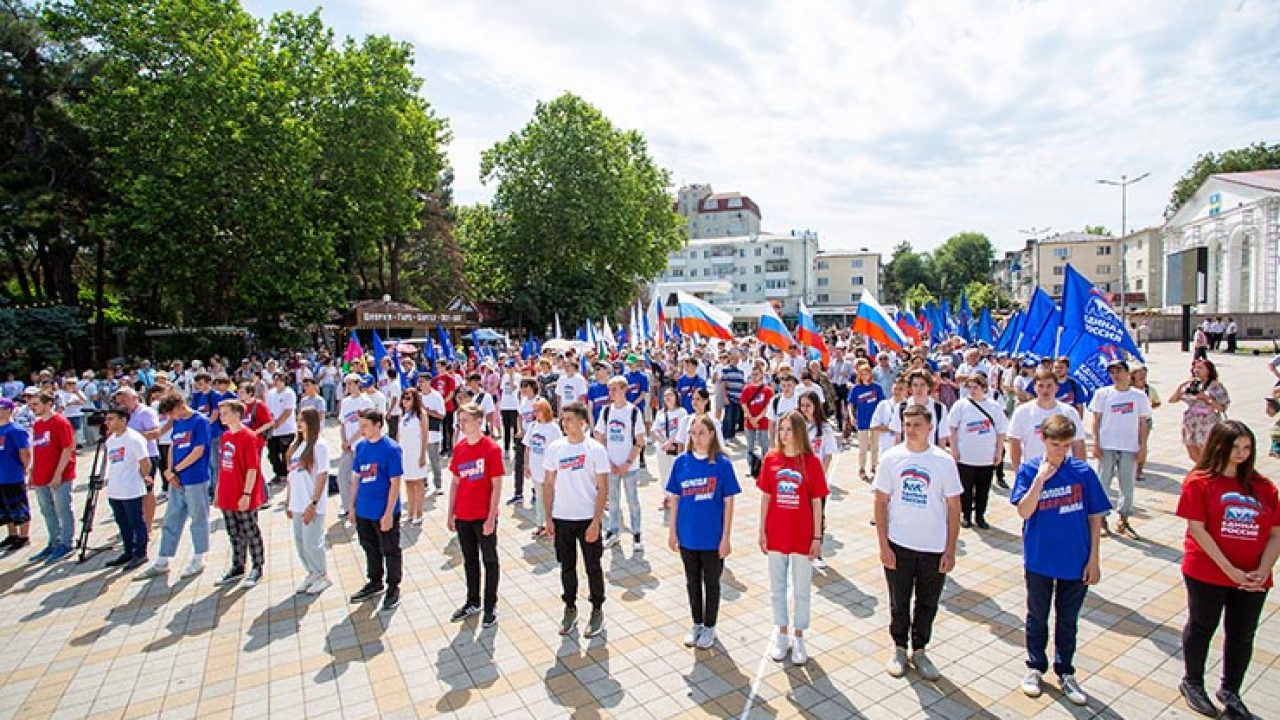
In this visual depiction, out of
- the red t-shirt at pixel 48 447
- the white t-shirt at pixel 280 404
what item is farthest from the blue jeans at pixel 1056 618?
the white t-shirt at pixel 280 404

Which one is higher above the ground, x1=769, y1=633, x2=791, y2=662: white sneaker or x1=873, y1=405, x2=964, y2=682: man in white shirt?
x1=873, y1=405, x2=964, y2=682: man in white shirt

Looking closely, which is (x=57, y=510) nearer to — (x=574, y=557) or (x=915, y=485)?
(x=574, y=557)

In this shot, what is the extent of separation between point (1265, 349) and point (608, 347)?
3788 centimetres

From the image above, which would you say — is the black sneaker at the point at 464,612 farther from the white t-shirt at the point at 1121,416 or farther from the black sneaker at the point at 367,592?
the white t-shirt at the point at 1121,416

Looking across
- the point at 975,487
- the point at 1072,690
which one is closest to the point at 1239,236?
the point at 975,487

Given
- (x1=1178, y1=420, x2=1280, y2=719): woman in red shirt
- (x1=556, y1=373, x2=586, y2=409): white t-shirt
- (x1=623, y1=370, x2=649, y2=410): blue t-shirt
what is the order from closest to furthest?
(x1=1178, y1=420, x2=1280, y2=719): woman in red shirt
(x1=556, y1=373, x2=586, y2=409): white t-shirt
(x1=623, y1=370, x2=649, y2=410): blue t-shirt

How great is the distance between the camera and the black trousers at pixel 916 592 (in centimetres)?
462

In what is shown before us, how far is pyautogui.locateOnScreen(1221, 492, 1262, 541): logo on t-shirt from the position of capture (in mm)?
3984

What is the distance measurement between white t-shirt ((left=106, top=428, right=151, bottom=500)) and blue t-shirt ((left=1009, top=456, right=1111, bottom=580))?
8.70m

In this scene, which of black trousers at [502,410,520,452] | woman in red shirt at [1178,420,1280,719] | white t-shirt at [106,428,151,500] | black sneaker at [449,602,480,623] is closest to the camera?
woman in red shirt at [1178,420,1280,719]

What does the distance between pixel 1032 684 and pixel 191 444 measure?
8371 mm

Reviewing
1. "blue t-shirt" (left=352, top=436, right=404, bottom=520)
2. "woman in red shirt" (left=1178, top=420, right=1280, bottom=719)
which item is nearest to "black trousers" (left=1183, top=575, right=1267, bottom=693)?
"woman in red shirt" (left=1178, top=420, right=1280, bottom=719)

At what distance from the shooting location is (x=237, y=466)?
6.62 meters

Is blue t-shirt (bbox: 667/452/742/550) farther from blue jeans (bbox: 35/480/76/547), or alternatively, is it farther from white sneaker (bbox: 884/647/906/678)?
blue jeans (bbox: 35/480/76/547)
